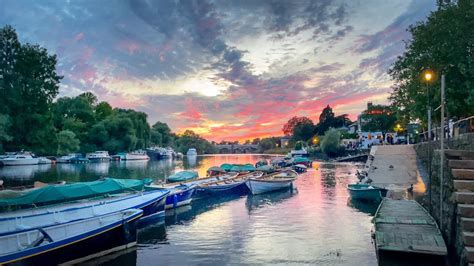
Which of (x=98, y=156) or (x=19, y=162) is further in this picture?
(x=98, y=156)

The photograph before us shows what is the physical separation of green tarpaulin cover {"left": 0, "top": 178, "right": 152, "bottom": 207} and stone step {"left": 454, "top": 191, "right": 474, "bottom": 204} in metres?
16.9

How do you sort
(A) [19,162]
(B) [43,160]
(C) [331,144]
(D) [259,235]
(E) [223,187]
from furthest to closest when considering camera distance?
(C) [331,144] < (B) [43,160] < (A) [19,162] < (E) [223,187] < (D) [259,235]

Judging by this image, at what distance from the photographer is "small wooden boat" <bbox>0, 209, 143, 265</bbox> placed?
44.8ft

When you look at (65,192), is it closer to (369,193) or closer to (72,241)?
(72,241)

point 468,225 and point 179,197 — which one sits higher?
point 468,225

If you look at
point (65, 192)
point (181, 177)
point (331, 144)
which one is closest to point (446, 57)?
point (181, 177)

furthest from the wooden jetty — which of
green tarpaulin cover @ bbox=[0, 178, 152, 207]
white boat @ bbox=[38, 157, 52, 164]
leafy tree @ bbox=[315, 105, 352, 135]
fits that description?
leafy tree @ bbox=[315, 105, 352, 135]

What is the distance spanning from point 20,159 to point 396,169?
90337 mm

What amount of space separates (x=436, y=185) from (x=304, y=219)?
9.24m

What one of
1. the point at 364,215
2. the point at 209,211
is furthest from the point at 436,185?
the point at 209,211

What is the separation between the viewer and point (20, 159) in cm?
9388

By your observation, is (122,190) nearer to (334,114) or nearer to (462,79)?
(462,79)

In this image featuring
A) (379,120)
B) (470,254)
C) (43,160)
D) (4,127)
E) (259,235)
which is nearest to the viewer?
(470,254)

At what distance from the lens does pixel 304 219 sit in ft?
80.5
